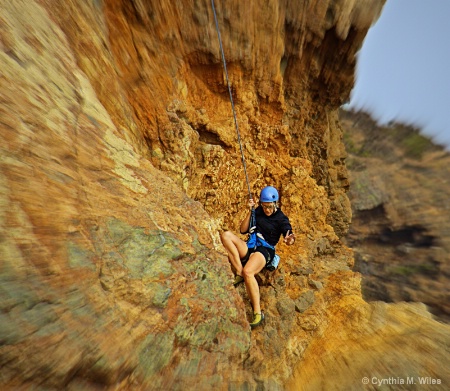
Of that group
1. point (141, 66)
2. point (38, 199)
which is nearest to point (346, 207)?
point (141, 66)

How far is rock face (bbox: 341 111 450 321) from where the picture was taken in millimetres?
16812

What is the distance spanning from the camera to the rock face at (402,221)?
16.8 meters

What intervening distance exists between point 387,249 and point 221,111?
18907 mm

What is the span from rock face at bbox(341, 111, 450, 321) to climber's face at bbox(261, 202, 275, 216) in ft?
50.3

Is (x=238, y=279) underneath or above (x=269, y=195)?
underneath

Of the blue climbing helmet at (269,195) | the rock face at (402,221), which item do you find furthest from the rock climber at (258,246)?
the rock face at (402,221)

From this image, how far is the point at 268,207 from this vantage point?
4031mm

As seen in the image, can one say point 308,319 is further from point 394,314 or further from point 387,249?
point 387,249

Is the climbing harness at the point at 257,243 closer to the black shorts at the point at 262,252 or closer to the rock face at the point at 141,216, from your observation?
the black shorts at the point at 262,252

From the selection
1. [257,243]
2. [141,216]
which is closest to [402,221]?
[257,243]

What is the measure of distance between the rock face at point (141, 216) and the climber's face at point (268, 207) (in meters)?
1.01

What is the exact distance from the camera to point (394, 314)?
3.89 m

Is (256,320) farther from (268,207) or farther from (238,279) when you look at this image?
(268,207)

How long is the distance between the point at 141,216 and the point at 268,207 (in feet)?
7.23
